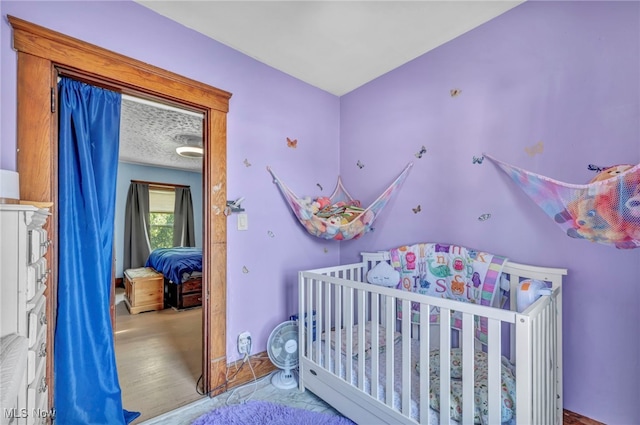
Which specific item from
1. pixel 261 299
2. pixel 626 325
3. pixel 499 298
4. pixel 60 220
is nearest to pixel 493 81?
pixel 499 298

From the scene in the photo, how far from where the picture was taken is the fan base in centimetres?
205

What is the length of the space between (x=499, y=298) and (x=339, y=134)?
6.39ft

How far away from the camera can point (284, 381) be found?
2.07 m

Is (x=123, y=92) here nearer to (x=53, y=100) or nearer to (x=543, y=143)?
(x=53, y=100)

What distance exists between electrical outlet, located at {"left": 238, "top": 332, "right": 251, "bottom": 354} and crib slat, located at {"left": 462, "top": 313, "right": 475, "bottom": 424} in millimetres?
1477

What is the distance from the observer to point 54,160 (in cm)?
144

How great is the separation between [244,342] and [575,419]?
6.55 feet

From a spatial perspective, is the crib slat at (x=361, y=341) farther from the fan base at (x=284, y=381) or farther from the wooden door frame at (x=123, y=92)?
the wooden door frame at (x=123, y=92)

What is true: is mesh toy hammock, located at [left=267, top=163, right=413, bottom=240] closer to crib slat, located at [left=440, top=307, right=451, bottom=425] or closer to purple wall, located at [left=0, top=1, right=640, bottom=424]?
purple wall, located at [left=0, top=1, right=640, bottom=424]

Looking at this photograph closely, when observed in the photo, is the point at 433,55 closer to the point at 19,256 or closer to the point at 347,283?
the point at 347,283

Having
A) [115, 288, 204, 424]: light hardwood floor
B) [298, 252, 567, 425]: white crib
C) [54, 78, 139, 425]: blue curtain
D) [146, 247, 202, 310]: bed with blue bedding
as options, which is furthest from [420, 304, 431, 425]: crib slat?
[146, 247, 202, 310]: bed with blue bedding

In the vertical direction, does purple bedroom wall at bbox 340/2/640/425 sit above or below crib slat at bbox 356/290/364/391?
above

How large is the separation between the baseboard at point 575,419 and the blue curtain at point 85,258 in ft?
7.96

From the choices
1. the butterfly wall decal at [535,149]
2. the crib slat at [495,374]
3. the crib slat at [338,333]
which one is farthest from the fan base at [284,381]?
the butterfly wall decal at [535,149]
